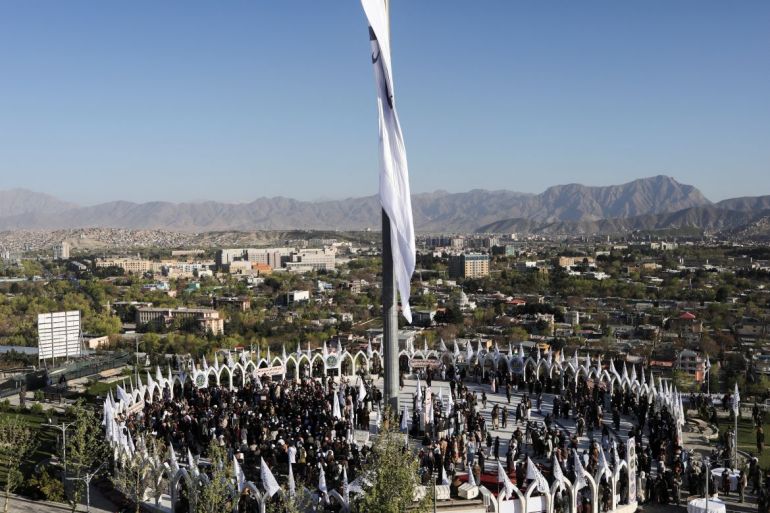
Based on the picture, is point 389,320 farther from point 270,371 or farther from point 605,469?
point 270,371

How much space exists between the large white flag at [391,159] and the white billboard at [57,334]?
22.6 m

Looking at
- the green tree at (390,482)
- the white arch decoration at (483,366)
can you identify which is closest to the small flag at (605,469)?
the white arch decoration at (483,366)

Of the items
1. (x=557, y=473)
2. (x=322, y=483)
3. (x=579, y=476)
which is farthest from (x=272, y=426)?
(x=579, y=476)

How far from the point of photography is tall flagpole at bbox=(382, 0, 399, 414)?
1766cm

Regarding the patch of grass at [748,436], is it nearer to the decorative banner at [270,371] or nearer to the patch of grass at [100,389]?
the decorative banner at [270,371]

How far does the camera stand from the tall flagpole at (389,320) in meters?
17.7

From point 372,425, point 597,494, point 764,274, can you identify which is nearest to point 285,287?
point 764,274

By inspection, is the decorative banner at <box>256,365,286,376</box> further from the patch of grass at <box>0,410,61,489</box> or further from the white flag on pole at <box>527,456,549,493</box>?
the white flag on pole at <box>527,456,549,493</box>

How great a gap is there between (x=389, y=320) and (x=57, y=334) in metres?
21.6

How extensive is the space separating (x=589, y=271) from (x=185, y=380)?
7433cm

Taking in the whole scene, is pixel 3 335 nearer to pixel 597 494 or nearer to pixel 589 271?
pixel 597 494

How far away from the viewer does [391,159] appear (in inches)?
641

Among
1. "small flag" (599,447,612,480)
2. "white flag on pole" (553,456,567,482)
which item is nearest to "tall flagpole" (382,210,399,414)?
"white flag on pole" (553,456,567,482)

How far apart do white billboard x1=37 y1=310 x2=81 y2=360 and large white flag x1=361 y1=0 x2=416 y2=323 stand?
22.6 meters
